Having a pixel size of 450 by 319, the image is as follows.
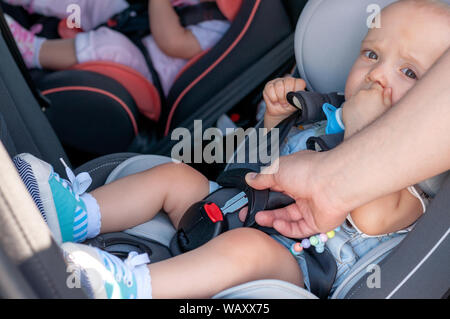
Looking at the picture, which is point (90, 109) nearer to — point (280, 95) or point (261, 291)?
point (280, 95)

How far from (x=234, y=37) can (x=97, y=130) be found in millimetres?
524

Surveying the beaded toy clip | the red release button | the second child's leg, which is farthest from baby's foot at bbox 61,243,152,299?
the second child's leg

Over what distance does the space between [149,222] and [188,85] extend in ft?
1.91

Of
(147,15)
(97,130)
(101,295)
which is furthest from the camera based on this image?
(147,15)

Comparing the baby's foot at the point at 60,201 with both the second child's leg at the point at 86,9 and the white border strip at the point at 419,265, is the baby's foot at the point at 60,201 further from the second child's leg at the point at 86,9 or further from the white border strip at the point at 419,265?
the second child's leg at the point at 86,9

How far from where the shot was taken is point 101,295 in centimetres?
74

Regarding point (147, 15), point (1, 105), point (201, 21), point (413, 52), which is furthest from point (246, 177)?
point (147, 15)

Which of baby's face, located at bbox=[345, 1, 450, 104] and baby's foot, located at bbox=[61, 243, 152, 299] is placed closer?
baby's foot, located at bbox=[61, 243, 152, 299]

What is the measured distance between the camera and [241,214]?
108cm

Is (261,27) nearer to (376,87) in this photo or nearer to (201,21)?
(201,21)

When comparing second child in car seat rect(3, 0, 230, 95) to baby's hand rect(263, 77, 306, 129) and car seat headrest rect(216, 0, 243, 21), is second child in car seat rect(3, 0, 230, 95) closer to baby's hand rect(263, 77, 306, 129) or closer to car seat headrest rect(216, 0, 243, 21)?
car seat headrest rect(216, 0, 243, 21)

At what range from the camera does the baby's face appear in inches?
37.4

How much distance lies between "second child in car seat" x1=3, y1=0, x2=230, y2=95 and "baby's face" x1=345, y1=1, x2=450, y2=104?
74 cm

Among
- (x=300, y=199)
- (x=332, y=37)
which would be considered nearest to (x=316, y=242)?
(x=300, y=199)
